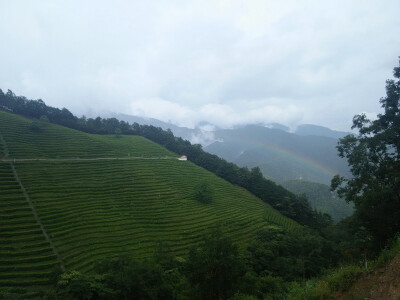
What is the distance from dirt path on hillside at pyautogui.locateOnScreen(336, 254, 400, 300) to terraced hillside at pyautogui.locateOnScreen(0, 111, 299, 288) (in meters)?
15.7

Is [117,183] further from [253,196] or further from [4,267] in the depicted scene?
[253,196]

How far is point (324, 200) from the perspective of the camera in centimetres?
10419

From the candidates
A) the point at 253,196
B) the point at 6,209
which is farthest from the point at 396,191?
the point at 253,196

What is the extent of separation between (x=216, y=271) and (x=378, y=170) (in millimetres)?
14566

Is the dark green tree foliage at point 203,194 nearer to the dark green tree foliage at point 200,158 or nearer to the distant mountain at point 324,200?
the dark green tree foliage at point 200,158

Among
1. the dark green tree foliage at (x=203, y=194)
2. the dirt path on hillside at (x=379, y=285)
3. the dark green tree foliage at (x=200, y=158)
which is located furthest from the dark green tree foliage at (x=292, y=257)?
the dark green tree foliage at (x=200, y=158)

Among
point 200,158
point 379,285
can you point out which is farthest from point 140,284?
point 200,158

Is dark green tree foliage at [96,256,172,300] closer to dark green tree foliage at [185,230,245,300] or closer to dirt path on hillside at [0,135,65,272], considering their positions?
dark green tree foliage at [185,230,245,300]

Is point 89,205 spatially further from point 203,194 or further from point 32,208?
point 203,194

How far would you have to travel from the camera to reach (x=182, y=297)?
40.4 ft

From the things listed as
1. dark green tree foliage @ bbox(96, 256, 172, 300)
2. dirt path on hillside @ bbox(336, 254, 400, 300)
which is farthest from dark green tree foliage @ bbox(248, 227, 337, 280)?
dirt path on hillside @ bbox(336, 254, 400, 300)

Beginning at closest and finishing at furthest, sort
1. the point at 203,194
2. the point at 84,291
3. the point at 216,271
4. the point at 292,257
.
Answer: the point at 216,271, the point at 84,291, the point at 292,257, the point at 203,194

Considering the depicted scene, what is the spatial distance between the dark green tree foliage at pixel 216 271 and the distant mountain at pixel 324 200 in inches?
3555

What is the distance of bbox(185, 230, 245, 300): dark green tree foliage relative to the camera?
423 inches
